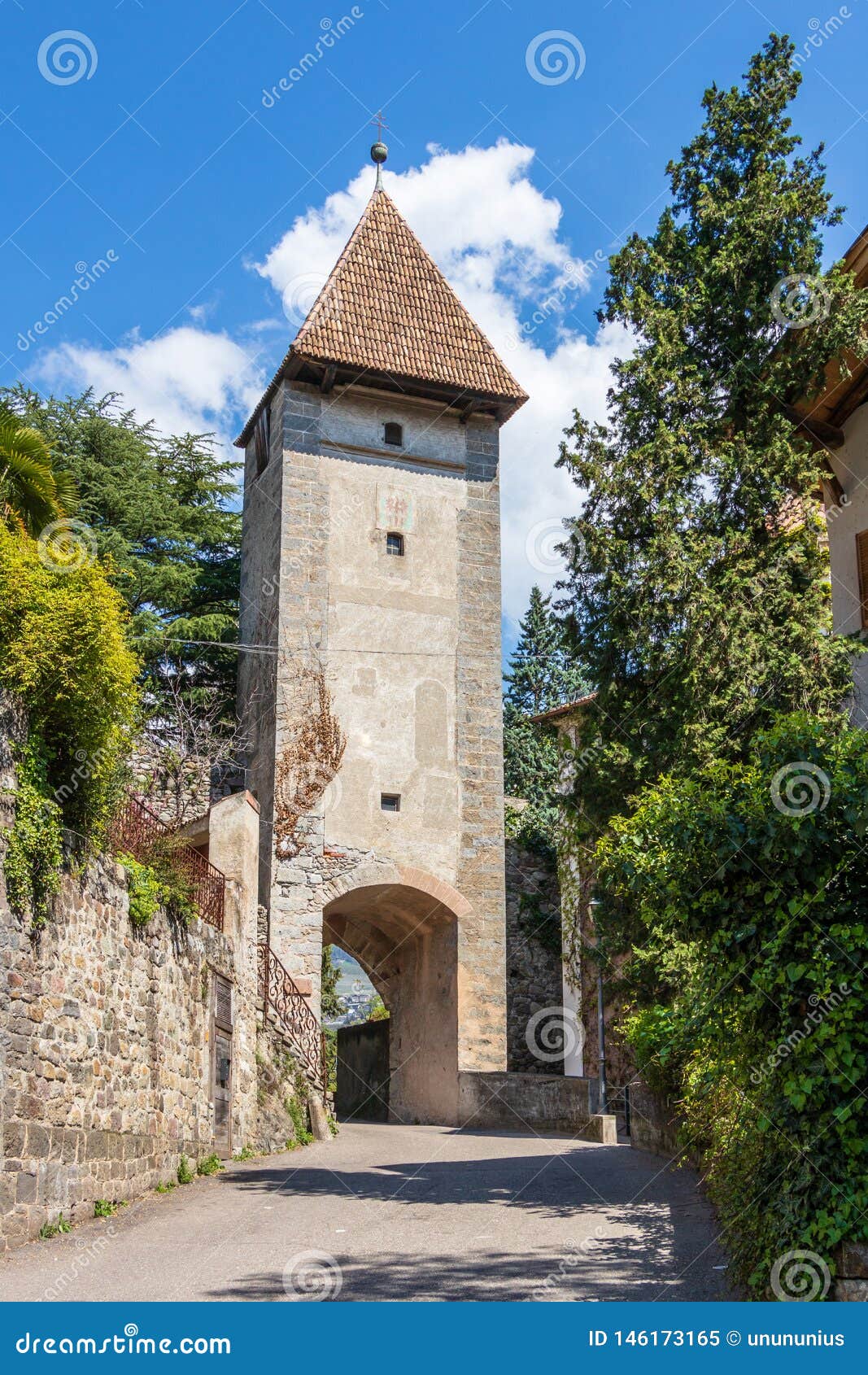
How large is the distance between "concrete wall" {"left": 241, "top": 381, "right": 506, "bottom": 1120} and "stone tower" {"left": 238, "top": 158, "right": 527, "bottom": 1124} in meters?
0.03

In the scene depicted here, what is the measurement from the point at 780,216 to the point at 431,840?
11.9 m

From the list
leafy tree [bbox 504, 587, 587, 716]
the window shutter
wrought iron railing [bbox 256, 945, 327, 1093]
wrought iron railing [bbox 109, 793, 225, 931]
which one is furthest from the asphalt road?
leafy tree [bbox 504, 587, 587, 716]

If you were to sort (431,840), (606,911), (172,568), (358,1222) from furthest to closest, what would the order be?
(172,568), (431,840), (606,911), (358,1222)

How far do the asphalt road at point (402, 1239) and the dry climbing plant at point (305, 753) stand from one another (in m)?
7.65

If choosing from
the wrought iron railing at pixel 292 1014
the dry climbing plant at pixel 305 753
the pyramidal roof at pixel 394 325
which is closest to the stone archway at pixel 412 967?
the dry climbing plant at pixel 305 753

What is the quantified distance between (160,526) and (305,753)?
6.44 metres

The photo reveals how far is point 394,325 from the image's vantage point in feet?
79.7

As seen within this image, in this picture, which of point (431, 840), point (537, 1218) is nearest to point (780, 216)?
point (537, 1218)

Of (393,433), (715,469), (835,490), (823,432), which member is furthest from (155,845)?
(393,433)

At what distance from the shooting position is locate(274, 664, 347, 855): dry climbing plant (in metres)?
21.2

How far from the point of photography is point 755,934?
7262 millimetres

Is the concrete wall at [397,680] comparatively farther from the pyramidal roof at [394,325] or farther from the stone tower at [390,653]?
the pyramidal roof at [394,325]

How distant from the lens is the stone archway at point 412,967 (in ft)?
72.0

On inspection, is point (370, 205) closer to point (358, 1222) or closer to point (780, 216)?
point (780, 216)
